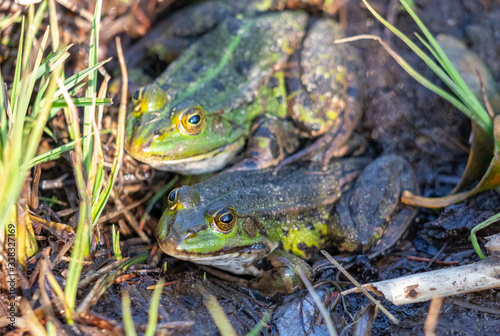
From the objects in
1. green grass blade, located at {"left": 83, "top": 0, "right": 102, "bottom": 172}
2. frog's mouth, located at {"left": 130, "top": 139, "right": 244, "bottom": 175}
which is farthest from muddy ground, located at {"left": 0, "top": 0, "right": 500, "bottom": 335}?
green grass blade, located at {"left": 83, "top": 0, "right": 102, "bottom": 172}

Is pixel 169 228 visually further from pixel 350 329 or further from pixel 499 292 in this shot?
pixel 499 292

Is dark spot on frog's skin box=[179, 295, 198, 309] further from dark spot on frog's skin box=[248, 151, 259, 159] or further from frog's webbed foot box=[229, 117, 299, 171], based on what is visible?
dark spot on frog's skin box=[248, 151, 259, 159]

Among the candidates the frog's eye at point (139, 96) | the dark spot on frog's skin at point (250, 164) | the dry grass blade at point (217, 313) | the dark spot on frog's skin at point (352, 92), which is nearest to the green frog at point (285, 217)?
the dark spot on frog's skin at point (250, 164)

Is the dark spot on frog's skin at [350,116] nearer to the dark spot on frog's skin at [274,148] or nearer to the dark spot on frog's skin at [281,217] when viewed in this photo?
the dark spot on frog's skin at [274,148]

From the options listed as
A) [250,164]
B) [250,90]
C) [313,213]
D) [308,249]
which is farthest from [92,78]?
[308,249]

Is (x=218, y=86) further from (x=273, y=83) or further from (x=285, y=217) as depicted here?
(x=285, y=217)

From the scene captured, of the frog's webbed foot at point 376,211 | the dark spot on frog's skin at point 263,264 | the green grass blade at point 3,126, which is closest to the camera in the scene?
the green grass blade at point 3,126

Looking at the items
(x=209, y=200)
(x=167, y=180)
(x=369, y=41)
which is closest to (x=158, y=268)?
(x=209, y=200)
